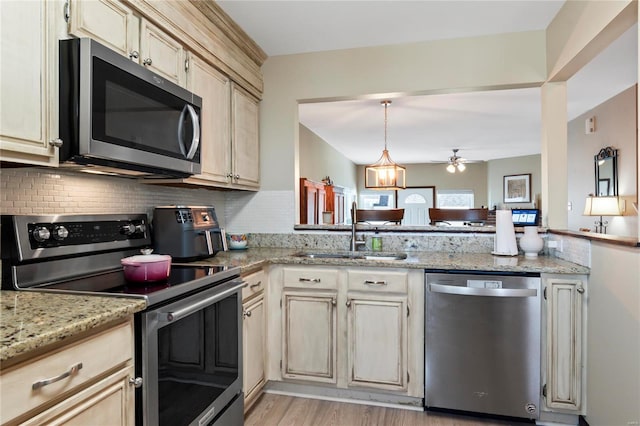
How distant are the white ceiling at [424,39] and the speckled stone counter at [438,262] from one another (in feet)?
4.84

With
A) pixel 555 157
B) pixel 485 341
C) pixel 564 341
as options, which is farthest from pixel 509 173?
pixel 485 341

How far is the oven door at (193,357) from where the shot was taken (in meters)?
1.28

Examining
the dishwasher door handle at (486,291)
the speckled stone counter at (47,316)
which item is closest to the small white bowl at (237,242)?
the dishwasher door handle at (486,291)

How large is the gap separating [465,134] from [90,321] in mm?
5870

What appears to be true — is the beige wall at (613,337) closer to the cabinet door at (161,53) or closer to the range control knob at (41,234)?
the cabinet door at (161,53)

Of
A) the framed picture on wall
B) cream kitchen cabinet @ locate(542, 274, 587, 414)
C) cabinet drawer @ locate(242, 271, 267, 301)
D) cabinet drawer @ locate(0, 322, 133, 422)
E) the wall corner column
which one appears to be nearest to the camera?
cabinet drawer @ locate(0, 322, 133, 422)

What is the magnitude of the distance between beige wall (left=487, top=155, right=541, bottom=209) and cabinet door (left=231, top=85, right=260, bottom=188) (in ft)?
21.0

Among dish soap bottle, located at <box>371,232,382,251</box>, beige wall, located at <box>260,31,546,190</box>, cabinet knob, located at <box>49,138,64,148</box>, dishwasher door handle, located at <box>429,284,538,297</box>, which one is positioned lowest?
dishwasher door handle, located at <box>429,284,538,297</box>

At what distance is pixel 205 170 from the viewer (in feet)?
7.20

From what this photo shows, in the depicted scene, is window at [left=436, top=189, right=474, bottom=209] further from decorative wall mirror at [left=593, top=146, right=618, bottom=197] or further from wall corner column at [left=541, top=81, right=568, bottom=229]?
wall corner column at [left=541, top=81, right=568, bottom=229]

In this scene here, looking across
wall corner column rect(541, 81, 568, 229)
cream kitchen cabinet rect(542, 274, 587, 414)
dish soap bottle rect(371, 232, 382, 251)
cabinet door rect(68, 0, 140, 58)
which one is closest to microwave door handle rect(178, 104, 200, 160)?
cabinet door rect(68, 0, 140, 58)

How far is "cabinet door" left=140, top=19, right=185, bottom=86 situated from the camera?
1.71 metres

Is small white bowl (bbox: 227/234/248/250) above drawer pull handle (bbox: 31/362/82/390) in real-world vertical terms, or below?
above

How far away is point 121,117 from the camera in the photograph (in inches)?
57.9
